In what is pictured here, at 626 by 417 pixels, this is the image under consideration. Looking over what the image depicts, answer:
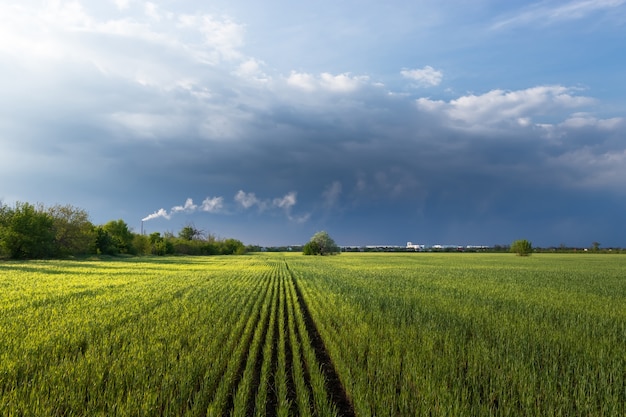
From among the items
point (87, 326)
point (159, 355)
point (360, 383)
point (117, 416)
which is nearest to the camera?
point (117, 416)

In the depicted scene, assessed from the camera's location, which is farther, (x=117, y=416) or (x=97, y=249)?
(x=97, y=249)

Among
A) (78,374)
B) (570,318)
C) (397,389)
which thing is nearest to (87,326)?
(78,374)

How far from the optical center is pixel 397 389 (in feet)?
21.8

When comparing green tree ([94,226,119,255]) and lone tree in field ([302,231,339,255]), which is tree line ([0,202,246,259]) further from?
lone tree in field ([302,231,339,255])

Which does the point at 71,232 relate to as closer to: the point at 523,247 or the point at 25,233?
the point at 25,233

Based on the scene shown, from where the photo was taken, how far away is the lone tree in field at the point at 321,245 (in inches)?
5167

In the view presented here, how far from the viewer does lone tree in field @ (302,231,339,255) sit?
131 meters

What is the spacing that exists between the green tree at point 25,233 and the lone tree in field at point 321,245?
81207 mm

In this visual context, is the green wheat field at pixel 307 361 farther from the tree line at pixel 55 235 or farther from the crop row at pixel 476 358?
the tree line at pixel 55 235

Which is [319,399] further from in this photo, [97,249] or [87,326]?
[97,249]

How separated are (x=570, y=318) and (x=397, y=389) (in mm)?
10582

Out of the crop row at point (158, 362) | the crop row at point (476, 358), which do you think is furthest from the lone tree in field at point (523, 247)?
the crop row at point (158, 362)

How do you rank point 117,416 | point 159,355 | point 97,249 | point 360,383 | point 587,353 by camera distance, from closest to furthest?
point 117,416, point 360,383, point 159,355, point 587,353, point 97,249

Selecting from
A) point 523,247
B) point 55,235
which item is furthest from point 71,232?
point 523,247
